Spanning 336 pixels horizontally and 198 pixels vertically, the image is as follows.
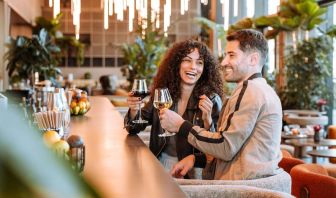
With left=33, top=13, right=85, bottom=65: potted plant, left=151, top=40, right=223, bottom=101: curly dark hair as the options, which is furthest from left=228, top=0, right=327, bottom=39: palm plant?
left=33, top=13, right=85, bottom=65: potted plant

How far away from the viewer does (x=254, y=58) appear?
7.88 ft

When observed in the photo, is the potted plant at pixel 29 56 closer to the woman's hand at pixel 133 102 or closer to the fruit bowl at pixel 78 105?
the fruit bowl at pixel 78 105

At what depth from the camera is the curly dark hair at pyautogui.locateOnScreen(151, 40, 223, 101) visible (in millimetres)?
2938

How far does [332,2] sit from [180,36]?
1406 centimetres

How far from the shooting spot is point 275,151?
2.27 metres

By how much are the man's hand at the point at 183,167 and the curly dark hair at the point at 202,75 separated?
44 centimetres

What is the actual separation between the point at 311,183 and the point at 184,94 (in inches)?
35.2

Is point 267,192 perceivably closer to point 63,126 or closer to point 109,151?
point 109,151

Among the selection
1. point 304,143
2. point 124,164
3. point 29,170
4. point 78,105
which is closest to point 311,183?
Result: point 124,164

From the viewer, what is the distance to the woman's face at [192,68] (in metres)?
→ 2.91

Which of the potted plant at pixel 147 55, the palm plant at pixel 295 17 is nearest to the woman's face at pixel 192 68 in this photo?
the palm plant at pixel 295 17

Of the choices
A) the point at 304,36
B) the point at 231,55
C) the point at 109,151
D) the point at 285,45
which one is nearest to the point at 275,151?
the point at 231,55

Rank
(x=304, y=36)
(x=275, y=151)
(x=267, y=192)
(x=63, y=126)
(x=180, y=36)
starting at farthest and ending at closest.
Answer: (x=180, y=36) < (x=304, y=36) < (x=63, y=126) < (x=275, y=151) < (x=267, y=192)

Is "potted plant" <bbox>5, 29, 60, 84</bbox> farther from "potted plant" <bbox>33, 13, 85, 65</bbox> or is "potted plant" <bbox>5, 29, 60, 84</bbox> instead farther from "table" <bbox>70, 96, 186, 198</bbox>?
"potted plant" <bbox>33, 13, 85, 65</bbox>
